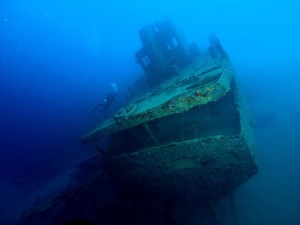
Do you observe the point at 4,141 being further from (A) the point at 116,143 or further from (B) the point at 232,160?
(B) the point at 232,160

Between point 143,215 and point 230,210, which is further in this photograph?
point 143,215

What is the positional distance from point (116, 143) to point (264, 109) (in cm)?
859

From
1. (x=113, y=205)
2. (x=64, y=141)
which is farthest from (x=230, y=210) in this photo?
(x=64, y=141)

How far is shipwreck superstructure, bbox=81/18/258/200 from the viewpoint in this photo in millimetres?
4059

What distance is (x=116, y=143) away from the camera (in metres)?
7.66

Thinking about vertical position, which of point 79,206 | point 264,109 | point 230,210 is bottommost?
point 264,109

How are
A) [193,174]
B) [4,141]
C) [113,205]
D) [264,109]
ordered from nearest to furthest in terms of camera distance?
[193,174] < [113,205] < [264,109] < [4,141]

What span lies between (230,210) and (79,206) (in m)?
6.17

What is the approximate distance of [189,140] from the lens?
4.43 meters

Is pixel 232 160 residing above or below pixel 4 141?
below

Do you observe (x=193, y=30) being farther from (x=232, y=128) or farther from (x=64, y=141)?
(x=232, y=128)

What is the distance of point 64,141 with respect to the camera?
32156 millimetres

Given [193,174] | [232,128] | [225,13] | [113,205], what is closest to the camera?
[193,174]

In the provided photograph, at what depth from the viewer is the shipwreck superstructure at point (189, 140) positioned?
160 inches
